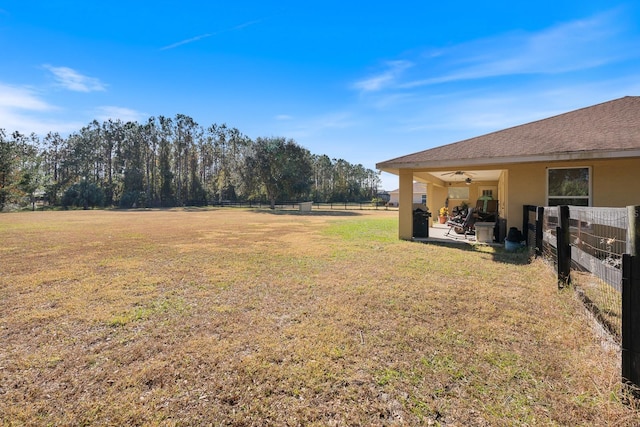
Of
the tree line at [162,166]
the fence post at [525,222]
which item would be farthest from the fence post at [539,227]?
the tree line at [162,166]

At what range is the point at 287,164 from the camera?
34.0 metres

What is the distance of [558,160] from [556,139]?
3.36ft

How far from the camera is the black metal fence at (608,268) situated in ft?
5.87

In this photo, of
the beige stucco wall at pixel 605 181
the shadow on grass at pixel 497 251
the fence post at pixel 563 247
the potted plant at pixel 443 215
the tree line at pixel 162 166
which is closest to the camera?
the fence post at pixel 563 247

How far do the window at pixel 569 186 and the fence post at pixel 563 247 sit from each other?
15.7ft

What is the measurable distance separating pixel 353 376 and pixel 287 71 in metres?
14.4

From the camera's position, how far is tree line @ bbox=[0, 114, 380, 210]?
34656 mm

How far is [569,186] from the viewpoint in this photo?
25.6 ft

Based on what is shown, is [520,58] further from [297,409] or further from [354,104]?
[297,409]

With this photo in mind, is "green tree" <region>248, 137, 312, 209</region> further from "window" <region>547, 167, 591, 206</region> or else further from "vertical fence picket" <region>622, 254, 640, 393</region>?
"vertical fence picket" <region>622, 254, 640, 393</region>

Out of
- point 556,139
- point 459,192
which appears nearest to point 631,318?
→ point 556,139

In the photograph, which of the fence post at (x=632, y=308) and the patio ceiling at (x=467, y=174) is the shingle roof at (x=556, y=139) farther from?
the fence post at (x=632, y=308)

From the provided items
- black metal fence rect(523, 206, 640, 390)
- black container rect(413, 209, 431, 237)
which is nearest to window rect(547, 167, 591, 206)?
black metal fence rect(523, 206, 640, 390)

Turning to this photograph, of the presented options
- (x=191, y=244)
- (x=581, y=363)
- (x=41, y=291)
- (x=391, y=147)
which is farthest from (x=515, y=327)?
(x=391, y=147)
